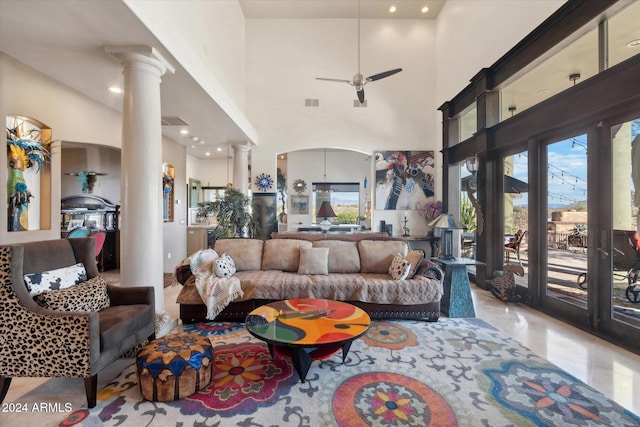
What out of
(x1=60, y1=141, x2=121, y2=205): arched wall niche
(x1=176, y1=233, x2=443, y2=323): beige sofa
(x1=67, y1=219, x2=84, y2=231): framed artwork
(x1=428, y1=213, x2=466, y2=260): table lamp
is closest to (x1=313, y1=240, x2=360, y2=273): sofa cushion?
(x1=176, y1=233, x2=443, y2=323): beige sofa

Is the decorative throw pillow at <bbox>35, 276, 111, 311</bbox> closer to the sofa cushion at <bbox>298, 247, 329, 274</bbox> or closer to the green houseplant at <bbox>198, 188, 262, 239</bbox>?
the sofa cushion at <bbox>298, 247, 329, 274</bbox>

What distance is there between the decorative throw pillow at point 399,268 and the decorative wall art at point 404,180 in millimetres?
3649

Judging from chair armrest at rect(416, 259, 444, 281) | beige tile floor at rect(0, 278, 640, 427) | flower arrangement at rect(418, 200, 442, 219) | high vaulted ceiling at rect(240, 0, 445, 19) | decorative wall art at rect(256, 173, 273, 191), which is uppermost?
high vaulted ceiling at rect(240, 0, 445, 19)

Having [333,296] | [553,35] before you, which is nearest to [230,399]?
[333,296]

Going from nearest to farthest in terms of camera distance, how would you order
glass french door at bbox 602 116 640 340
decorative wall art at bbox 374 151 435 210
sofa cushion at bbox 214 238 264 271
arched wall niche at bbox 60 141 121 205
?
glass french door at bbox 602 116 640 340
sofa cushion at bbox 214 238 264 271
arched wall niche at bbox 60 141 121 205
decorative wall art at bbox 374 151 435 210

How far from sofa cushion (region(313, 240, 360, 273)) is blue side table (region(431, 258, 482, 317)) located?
1.19m

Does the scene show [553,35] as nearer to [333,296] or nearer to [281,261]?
[333,296]

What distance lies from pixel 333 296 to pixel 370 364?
44.4 inches

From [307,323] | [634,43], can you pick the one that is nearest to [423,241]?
[634,43]

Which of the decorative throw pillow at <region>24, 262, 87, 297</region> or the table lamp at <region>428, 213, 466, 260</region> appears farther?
the table lamp at <region>428, 213, 466, 260</region>

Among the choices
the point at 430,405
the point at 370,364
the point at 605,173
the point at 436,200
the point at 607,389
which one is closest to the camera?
the point at 430,405

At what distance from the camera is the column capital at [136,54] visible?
298 cm

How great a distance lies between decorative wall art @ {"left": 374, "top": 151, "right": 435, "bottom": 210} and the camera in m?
7.41

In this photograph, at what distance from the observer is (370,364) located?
8.38ft
